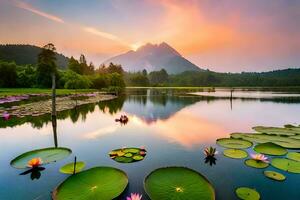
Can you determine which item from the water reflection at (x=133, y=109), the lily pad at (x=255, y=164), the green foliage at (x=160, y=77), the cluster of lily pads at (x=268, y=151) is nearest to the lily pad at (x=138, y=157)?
the cluster of lily pads at (x=268, y=151)

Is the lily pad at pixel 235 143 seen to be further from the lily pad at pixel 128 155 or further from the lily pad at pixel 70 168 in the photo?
the lily pad at pixel 70 168

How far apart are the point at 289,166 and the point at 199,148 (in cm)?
235

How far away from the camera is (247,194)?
3.45 metres

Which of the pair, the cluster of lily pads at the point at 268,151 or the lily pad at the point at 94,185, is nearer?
the lily pad at the point at 94,185

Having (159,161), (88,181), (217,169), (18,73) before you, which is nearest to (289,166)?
(217,169)

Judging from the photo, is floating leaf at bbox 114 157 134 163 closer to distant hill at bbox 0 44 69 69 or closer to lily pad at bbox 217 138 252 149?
lily pad at bbox 217 138 252 149

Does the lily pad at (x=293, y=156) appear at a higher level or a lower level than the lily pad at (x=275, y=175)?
higher

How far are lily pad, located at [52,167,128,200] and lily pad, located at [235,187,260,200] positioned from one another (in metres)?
1.99

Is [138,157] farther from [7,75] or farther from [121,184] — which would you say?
[7,75]

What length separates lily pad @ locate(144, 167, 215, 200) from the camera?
3.26m

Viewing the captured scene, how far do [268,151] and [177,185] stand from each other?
3.63 metres

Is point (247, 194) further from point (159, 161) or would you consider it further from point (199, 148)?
point (199, 148)

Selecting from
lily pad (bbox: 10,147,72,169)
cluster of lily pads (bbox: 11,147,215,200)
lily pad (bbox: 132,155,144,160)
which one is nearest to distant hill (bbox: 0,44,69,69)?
lily pad (bbox: 10,147,72,169)

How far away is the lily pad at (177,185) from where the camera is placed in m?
3.26
